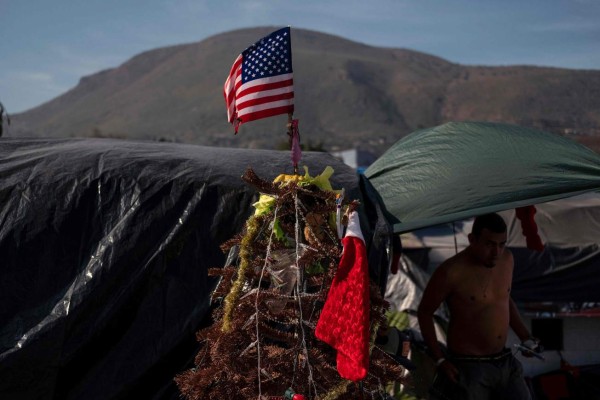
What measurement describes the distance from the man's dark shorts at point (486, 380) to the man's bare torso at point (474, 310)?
0.23 feet

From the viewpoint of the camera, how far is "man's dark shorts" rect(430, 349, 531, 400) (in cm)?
484

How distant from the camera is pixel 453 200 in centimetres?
475

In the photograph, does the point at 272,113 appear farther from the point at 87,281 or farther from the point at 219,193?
the point at 87,281

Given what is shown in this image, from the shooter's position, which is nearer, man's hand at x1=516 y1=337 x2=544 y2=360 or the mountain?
man's hand at x1=516 y1=337 x2=544 y2=360

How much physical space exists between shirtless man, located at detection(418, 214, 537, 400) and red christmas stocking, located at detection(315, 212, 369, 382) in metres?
1.73

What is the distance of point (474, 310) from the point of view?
501 cm

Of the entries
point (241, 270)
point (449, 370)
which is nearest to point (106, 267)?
point (241, 270)

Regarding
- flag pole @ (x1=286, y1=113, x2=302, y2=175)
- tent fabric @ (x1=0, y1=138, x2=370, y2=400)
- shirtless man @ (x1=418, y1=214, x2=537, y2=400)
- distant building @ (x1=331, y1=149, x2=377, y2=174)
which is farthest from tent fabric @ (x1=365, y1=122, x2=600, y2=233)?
distant building @ (x1=331, y1=149, x2=377, y2=174)

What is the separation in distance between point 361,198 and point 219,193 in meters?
0.93

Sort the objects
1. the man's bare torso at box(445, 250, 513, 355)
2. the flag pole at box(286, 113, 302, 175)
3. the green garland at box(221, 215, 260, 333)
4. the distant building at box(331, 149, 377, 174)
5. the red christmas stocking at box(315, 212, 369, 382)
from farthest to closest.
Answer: the distant building at box(331, 149, 377, 174), the man's bare torso at box(445, 250, 513, 355), the flag pole at box(286, 113, 302, 175), the green garland at box(221, 215, 260, 333), the red christmas stocking at box(315, 212, 369, 382)

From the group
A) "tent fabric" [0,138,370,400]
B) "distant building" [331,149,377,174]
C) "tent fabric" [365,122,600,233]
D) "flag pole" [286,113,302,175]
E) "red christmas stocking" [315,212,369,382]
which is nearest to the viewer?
"red christmas stocking" [315,212,369,382]

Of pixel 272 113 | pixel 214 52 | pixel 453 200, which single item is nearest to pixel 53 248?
pixel 272 113

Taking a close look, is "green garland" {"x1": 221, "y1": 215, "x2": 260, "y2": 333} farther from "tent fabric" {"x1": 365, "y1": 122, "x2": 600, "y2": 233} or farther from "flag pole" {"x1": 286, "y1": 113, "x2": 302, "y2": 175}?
"tent fabric" {"x1": 365, "y1": 122, "x2": 600, "y2": 233}

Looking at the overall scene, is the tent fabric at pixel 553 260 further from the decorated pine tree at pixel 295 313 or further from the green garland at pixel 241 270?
the green garland at pixel 241 270
